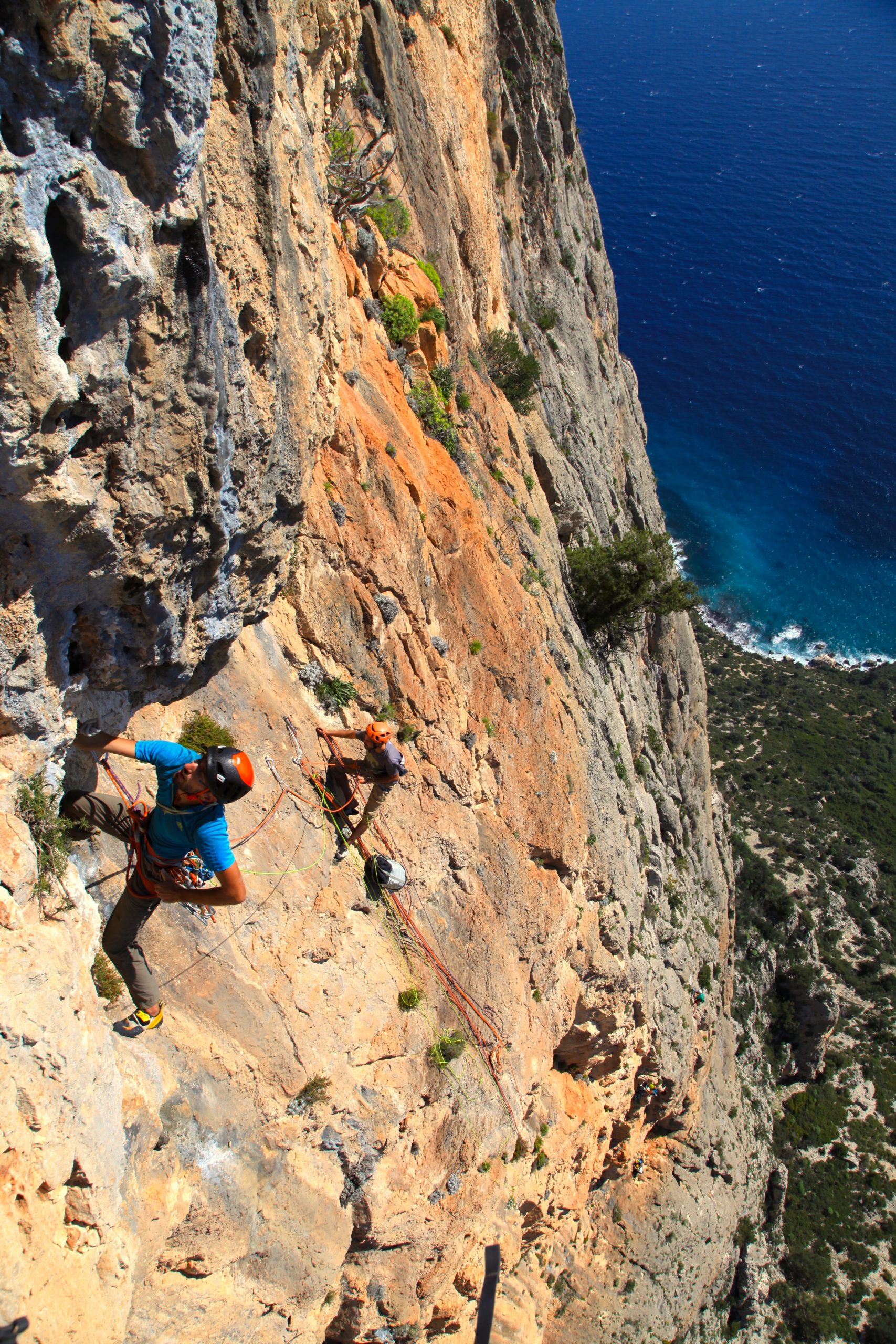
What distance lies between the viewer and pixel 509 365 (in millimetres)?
19797

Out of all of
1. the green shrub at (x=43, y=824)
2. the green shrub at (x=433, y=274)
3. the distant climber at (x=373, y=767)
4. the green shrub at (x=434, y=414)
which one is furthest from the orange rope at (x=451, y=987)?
the green shrub at (x=433, y=274)

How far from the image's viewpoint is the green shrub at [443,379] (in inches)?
585

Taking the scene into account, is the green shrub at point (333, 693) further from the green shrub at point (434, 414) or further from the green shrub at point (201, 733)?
the green shrub at point (434, 414)

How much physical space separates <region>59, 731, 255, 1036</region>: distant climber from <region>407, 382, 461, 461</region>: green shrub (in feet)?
30.8

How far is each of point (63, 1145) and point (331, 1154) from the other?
15.1 ft

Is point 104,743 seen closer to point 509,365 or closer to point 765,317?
point 509,365

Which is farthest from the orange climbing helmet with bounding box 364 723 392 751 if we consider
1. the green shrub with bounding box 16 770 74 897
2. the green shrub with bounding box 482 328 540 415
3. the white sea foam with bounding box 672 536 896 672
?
the white sea foam with bounding box 672 536 896 672

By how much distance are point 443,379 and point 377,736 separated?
27.8 ft

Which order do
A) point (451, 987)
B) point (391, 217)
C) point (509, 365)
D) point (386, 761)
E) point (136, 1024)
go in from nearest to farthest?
point (136, 1024), point (386, 761), point (451, 987), point (391, 217), point (509, 365)

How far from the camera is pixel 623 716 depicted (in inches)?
938

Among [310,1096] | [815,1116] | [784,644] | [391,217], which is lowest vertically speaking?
[310,1096]

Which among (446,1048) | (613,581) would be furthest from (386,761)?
(613,581)

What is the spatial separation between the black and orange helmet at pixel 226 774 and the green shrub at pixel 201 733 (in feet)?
7.05

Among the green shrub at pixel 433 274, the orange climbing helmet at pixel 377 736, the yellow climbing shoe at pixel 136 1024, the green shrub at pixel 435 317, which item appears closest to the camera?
the yellow climbing shoe at pixel 136 1024
